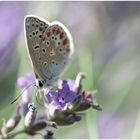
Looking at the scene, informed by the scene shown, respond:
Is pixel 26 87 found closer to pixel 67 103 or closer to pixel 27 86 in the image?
pixel 27 86

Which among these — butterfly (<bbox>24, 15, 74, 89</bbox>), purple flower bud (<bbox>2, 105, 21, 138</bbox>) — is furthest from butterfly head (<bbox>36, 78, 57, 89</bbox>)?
purple flower bud (<bbox>2, 105, 21, 138</bbox>)

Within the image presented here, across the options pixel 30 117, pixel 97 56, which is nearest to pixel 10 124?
pixel 30 117

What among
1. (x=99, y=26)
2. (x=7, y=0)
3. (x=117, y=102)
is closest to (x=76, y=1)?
(x=99, y=26)

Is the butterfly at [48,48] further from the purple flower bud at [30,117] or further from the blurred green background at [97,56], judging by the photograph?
the blurred green background at [97,56]

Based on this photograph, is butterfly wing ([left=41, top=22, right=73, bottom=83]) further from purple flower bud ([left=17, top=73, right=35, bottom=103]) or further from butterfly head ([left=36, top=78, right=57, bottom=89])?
purple flower bud ([left=17, top=73, right=35, bottom=103])

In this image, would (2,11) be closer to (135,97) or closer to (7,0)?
(7,0)
